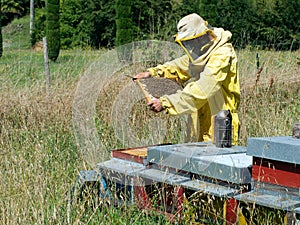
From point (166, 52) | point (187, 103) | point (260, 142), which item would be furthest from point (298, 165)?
point (166, 52)

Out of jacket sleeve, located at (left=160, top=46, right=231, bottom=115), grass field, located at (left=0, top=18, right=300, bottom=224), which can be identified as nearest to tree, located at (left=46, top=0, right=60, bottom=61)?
grass field, located at (left=0, top=18, right=300, bottom=224)

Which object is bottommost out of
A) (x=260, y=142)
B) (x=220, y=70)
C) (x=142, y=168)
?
(x=142, y=168)

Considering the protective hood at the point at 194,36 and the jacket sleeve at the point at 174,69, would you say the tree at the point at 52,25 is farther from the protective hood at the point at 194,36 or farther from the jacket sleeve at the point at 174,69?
the protective hood at the point at 194,36

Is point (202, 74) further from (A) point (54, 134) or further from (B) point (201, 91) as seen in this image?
(A) point (54, 134)

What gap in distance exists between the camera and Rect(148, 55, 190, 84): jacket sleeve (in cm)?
442

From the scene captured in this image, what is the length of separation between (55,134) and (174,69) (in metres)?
1.59

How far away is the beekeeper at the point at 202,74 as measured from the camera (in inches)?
149

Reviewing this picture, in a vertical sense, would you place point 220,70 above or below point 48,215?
above

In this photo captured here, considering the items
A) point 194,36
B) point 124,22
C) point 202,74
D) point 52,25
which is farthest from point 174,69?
point 52,25

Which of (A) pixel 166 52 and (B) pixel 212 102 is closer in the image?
(B) pixel 212 102

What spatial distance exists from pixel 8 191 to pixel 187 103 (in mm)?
1432

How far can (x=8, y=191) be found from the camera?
4.07 m

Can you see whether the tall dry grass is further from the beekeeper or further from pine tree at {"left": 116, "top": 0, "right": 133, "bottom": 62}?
pine tree at {"left": 116, "top": 0, "right": 133, "bottom": 62}

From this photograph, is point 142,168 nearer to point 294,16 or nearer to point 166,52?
point 166,52
